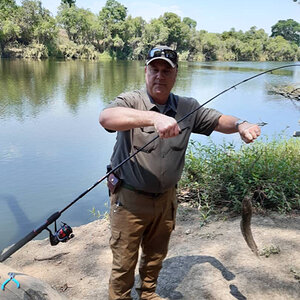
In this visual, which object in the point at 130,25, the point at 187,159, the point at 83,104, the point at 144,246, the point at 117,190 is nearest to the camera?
the point at 117,190

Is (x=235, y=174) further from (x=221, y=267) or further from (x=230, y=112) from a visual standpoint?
(x=230, y=112)

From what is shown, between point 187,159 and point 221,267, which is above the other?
point 187,159

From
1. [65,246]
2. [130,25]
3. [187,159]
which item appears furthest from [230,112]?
[130,25]

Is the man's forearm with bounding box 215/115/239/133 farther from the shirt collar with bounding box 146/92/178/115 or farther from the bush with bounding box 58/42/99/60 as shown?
the bush with bounding box 58/42/99/60

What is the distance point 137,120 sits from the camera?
1.87 meters

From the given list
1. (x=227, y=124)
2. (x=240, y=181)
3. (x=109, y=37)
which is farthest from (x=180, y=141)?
(x=109, y=37)

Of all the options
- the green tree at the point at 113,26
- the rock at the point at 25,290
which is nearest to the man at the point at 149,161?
the rock at the point at 25,290

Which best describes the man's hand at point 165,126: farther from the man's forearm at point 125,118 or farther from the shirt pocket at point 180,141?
the shirt pocket at point 180,141

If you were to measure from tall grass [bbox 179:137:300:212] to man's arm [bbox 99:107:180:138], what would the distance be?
2.75 meters

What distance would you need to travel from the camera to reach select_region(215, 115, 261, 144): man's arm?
205cm

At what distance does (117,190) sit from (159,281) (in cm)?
133

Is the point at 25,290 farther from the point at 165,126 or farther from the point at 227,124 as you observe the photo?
the point at 227,124

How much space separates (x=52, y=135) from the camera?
10.2 m

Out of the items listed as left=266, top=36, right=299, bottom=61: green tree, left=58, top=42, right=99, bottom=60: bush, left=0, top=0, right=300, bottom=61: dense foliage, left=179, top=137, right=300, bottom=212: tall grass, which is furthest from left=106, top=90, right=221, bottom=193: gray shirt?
left=266, top=36, right=299, bottom=61: green tree
